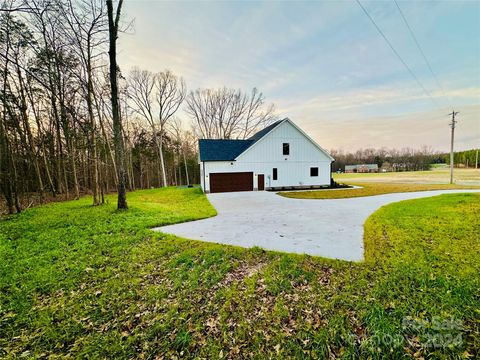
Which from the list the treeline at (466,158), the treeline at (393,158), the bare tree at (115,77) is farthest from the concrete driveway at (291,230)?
the treeline at (466,158)

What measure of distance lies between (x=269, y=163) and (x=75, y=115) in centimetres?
1574

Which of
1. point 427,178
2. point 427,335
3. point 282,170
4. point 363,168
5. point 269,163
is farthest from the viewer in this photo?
point 363,168

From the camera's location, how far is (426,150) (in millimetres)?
83875

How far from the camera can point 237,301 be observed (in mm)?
3104

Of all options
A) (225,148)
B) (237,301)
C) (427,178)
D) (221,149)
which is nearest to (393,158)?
(427,178)

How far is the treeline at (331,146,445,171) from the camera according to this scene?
68188 millimetres

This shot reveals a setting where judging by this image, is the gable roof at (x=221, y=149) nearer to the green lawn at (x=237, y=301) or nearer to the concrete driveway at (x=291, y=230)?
the concrete driveway at (x=291, y=230)

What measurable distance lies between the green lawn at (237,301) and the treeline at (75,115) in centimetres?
445

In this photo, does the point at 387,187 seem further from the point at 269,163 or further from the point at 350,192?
the point at 269,163

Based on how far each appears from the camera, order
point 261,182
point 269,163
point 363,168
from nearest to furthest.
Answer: point 261,182 < point 269,163 < point 363,168

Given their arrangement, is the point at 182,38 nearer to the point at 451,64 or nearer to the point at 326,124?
the point at 451,64

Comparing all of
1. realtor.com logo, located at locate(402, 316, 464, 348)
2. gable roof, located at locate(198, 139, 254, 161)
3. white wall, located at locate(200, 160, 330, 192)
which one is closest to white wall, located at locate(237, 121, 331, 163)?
white wall, located at locate(200, 160, 330, 192)

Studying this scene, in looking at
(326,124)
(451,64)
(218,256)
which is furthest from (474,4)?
(326,124)

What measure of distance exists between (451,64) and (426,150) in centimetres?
9938
